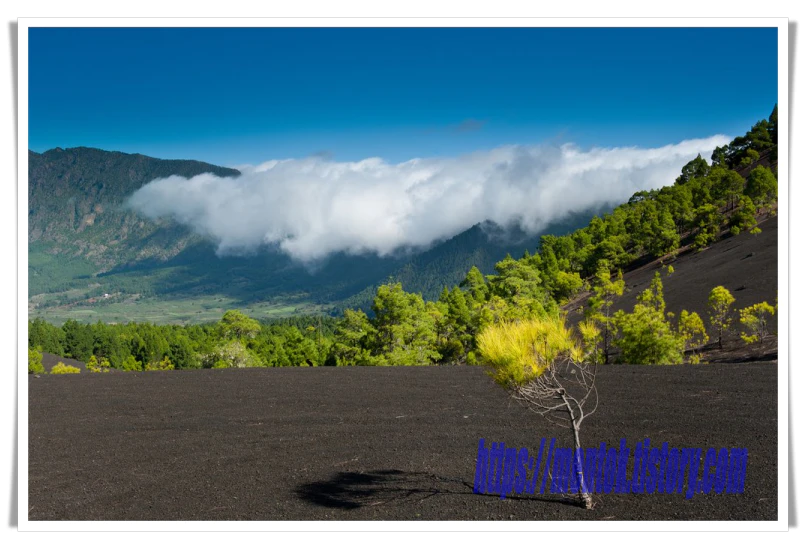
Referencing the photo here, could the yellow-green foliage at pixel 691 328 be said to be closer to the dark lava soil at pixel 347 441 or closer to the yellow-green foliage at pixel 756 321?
the yellow-green foliage at pixel 756 321

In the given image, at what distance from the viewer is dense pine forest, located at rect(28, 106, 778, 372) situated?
21.8 meters

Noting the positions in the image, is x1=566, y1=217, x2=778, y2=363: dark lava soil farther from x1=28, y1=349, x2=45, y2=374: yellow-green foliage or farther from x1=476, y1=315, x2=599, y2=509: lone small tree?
x1=28, y1=349, x2=45, y2=374: yellow-green foliage

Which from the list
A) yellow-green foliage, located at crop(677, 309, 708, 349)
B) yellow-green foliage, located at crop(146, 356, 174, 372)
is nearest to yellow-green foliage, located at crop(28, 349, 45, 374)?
yellow-green foliage, located at crop(146, 356, 174, 372)

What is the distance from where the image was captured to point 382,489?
751cm

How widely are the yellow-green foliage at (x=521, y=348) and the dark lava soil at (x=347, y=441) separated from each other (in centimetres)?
159

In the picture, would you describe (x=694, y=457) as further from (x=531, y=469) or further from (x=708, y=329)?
(x=708, y=329)

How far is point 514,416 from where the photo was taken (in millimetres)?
11578

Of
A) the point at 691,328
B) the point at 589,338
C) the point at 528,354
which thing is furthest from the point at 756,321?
the point at 528,354

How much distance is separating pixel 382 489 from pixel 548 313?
2209 centimetres

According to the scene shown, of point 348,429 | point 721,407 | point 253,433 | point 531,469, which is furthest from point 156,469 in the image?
point 721,407

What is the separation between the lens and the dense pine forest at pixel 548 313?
2184cm

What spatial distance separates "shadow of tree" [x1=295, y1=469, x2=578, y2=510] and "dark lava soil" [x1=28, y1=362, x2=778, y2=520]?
3cm

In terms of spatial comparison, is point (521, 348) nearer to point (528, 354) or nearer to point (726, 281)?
point (528, 354)

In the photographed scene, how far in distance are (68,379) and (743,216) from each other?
42.3 m
